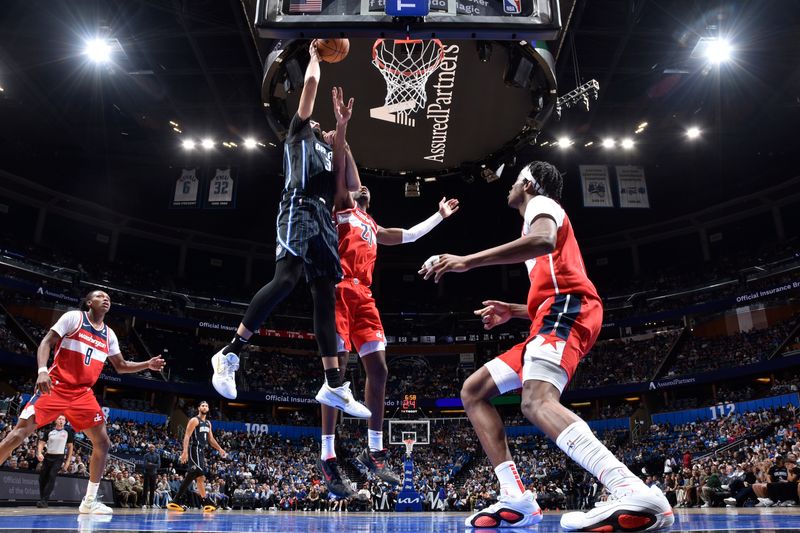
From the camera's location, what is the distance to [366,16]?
15.4 ft

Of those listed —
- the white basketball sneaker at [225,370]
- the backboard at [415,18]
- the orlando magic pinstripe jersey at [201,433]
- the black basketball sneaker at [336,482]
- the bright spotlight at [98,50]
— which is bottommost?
the black basketball sneaker at [336,482]

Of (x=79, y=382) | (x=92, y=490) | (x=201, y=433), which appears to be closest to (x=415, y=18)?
(x=79, y=382)

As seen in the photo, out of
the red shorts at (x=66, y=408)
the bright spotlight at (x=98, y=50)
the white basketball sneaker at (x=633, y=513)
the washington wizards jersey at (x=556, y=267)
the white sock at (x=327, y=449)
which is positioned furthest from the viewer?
the bright spotlight at (x=98, y=50)

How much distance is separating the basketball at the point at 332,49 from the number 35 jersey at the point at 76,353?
3770mm

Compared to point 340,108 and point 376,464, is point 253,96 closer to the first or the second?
point 340,108

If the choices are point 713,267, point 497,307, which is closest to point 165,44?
point 497,307

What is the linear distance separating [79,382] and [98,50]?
1435cm

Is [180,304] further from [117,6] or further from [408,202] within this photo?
[117,6]

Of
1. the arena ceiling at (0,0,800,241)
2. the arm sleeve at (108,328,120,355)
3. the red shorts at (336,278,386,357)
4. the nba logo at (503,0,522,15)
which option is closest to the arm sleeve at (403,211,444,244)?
the red shorts at (336,278,386,357)

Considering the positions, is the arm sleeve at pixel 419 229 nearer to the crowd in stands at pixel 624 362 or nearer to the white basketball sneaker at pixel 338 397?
the white basketball sneaker at pixel 338 397

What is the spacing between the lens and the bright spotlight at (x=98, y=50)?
16.8m

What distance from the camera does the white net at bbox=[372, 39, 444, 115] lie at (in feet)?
28.9

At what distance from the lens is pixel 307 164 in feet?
14.3

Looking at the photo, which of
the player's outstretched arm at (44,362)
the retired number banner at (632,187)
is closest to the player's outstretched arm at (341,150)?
the player's outstretched arm at (44,362)
